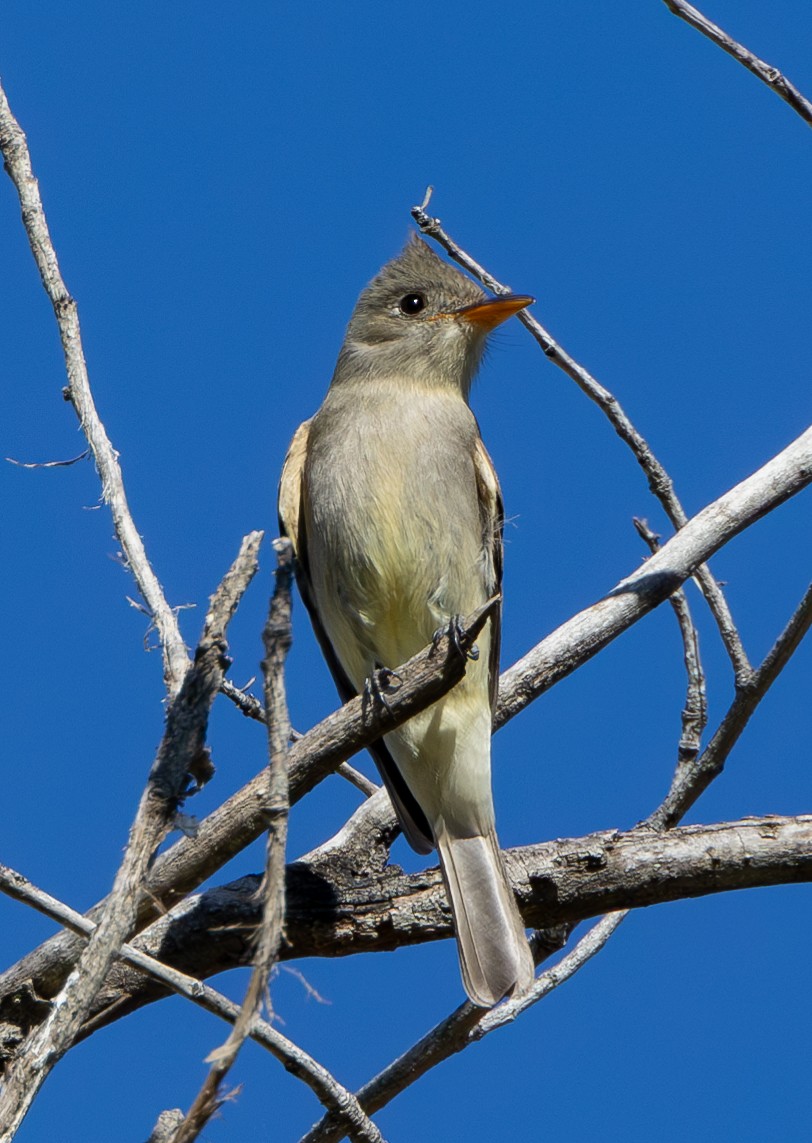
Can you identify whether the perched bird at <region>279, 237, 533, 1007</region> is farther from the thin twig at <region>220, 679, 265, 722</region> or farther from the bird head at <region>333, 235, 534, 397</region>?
the thin twig at <region>220, 679, 265, 722</region>

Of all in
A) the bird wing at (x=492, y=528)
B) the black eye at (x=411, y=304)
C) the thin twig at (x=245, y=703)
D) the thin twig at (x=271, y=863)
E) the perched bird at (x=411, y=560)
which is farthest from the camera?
the black eye at (x=411, y=304)

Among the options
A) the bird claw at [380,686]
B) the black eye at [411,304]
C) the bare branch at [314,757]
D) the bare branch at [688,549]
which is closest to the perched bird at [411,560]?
the black eye at [411,304]

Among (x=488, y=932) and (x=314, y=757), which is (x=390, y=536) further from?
(x=314, y=757)

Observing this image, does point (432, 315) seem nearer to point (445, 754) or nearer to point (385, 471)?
point (385, 471)

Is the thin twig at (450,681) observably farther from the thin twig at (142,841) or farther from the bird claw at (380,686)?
the thin twig at (142,841)

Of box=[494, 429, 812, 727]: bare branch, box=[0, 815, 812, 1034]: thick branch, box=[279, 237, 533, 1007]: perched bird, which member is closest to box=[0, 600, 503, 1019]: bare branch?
box=[0, 815, 812, 1034]: thick branch

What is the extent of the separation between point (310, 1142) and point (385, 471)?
299 cm

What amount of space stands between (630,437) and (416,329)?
2.20 m

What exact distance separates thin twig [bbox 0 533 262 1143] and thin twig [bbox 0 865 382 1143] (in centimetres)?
18

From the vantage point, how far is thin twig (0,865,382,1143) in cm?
357

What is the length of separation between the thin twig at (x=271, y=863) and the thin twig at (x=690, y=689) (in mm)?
2559

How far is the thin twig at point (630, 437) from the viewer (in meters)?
5.36

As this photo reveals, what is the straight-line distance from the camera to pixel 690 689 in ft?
18.0

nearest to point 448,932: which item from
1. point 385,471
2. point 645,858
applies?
point 645,858
